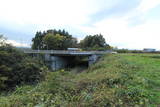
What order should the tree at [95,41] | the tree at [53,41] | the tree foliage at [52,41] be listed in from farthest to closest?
the tree at [95,41] < the tree foliage at [52,41] < the tree at [53,41]

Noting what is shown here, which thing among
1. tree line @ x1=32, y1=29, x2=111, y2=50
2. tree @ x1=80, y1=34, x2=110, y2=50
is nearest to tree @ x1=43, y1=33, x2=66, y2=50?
tree line @ x1=32, y1=29, x2=111, y2=50

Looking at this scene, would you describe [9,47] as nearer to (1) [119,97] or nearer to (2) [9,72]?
(2) [9,72]

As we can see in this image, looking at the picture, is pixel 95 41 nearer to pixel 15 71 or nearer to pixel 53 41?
pixel 53 41

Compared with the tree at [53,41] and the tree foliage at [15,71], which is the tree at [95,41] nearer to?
the tree at [53,41]

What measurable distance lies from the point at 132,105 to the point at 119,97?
521 millimetres

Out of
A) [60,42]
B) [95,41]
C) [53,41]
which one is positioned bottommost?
[60,42]

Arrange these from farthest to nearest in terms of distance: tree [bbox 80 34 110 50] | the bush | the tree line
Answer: tree [bbox 80 34 110 50] < the tree line < the bush

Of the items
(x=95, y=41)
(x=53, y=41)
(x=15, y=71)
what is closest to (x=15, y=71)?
(x=15, y=71)

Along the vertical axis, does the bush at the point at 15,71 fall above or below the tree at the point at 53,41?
below

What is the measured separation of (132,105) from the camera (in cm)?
374

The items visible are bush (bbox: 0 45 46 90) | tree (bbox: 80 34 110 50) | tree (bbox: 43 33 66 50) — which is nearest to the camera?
bush (bbox: 0 45 46 90)

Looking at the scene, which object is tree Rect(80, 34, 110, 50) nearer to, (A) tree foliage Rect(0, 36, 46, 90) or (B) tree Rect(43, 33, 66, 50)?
(B) tree Rect(43, 33, 66, 50)

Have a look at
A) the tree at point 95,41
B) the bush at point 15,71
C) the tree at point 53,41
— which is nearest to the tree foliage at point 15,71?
the bush at point 15,71

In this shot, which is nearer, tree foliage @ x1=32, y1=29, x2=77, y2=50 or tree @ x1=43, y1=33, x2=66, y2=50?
tree @ x1=43, y1=33, x2=66, y2=50
